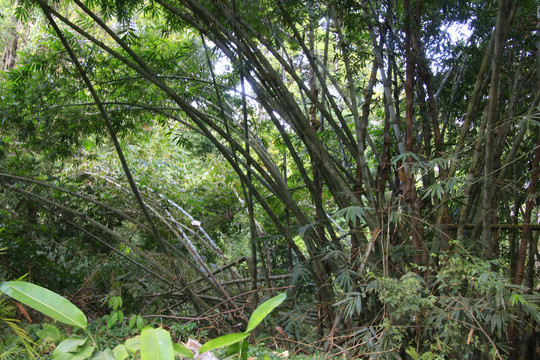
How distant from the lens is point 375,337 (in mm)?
1398

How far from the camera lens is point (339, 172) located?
2.02 m

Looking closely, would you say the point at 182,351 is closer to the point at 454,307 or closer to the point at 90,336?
the point at 90,336

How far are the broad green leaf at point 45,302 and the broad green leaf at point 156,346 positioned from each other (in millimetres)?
170

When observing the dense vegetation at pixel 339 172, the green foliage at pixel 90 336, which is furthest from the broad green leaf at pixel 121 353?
the dense vegetation at pixel 339 172

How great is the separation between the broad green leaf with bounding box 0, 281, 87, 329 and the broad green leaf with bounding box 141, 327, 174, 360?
0.56ft

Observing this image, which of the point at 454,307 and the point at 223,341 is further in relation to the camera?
the point at 454,307

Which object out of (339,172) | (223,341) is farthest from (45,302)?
(339,172)

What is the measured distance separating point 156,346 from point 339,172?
1408mm

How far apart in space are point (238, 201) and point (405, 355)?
3.04m

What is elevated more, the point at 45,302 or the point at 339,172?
the point at 339,172

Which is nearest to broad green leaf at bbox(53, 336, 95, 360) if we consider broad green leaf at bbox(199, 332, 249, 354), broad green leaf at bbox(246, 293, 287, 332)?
broad green leaf at bbox(199, 332, 249, 354)

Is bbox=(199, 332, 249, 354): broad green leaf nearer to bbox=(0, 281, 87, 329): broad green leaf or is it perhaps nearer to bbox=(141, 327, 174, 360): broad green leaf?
bbox=(141, 327, 174, 360): broad green leaf

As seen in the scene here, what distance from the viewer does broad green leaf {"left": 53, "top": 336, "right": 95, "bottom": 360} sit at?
2.62 feet

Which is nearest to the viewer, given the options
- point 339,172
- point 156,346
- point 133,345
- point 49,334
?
point 156,346
